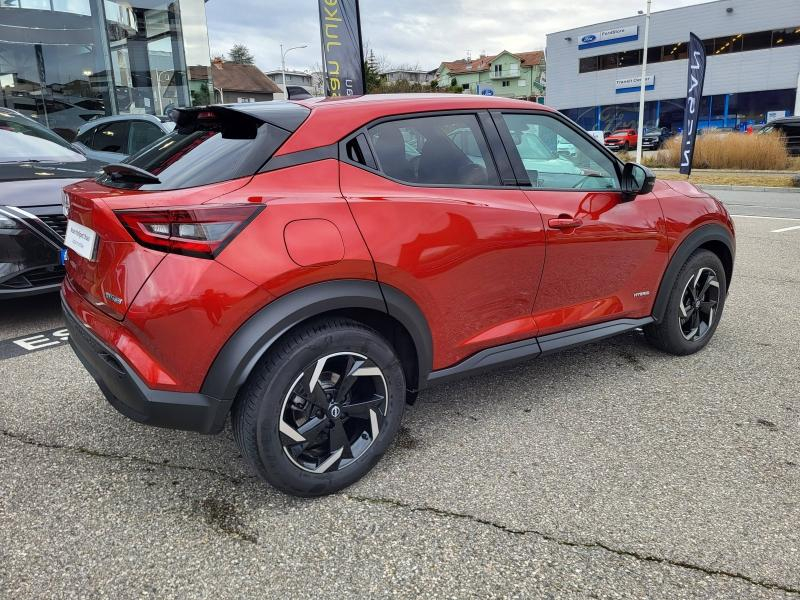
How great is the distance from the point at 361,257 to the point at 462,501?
103 cm

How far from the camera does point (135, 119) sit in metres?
8.37

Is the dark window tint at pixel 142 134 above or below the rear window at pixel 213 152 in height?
above

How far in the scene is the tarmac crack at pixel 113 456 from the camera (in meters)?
2.57

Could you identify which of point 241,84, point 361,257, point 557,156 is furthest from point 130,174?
point 241,84

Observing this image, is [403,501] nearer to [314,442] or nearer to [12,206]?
[314,442]

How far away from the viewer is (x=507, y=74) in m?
84.6

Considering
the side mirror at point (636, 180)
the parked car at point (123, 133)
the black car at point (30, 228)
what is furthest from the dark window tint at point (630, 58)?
the black car at point (30, 228)

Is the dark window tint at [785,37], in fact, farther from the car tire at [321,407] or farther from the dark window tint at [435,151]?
the car tire at [321,407]

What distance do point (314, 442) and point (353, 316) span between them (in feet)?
1.69

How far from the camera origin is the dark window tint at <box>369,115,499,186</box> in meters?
2.52

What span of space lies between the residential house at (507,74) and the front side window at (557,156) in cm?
8003

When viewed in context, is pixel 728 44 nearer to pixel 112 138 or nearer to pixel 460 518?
pixel 112 138

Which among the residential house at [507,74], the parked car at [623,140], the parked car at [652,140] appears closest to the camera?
the parked car at [623,140]

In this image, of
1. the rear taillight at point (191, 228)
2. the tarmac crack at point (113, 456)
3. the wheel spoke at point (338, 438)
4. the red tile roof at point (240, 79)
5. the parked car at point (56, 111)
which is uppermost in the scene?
the red tile roof at point (240, 79)
